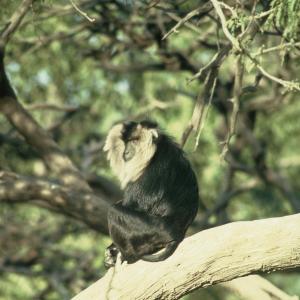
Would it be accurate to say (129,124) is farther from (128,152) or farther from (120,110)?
(120,110)

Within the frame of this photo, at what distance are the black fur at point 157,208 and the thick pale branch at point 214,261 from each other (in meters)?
0.93

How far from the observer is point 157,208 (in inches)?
286

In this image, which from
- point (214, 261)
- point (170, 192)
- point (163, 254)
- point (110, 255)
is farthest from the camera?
point (110, 255)

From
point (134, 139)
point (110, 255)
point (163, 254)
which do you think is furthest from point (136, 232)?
point (134, 139)

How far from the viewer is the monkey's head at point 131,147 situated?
764 cm

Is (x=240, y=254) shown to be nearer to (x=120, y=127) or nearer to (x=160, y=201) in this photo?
(x=160, y=201)

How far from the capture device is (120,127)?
8039mm

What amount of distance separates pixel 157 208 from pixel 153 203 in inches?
2.1

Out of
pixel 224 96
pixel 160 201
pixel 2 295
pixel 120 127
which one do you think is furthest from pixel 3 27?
pixel 2 295

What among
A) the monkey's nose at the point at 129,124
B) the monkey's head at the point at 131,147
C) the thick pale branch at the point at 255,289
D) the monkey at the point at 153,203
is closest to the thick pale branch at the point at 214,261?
the monkey at the point at 153,203

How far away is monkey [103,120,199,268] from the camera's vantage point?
6.98m

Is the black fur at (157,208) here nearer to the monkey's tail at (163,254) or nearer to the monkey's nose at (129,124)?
the monkey's tail at (163,254)

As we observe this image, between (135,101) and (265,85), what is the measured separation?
3.73m

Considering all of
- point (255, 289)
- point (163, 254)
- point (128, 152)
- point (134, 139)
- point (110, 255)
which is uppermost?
point (163, 254)
